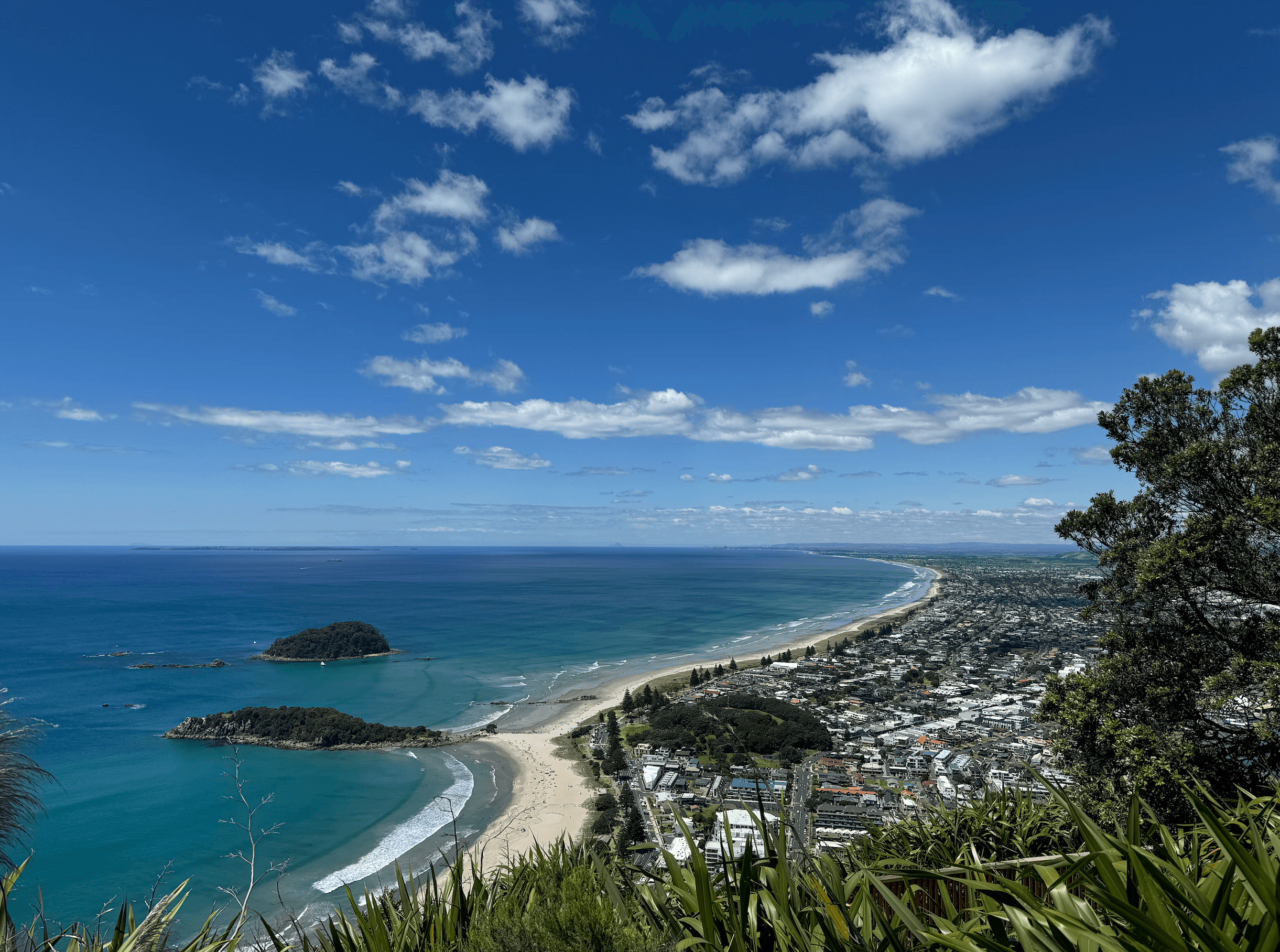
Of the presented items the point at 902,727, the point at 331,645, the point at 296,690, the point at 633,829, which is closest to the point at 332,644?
the point at 331,645

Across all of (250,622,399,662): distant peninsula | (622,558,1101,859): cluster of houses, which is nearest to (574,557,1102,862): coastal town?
(622,558,1101,859): cluster of houses

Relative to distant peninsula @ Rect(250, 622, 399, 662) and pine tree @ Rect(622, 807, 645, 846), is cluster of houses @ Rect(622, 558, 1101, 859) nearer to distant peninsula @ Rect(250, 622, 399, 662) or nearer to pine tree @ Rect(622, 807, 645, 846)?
Result: pine tree @ Rect(622, 807, 645, 846)


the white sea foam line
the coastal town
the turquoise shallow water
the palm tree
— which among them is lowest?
the turquoise shallow water

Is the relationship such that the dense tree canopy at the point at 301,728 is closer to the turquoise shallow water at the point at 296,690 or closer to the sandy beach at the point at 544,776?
the turquoise shallow water at the point at 296,690

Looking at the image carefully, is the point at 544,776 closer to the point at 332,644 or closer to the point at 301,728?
the point at 301,728

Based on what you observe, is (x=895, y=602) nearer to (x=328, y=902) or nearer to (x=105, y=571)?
(x=328, y=902)

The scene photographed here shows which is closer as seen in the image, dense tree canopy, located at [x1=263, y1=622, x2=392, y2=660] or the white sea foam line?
the white sea foam line
